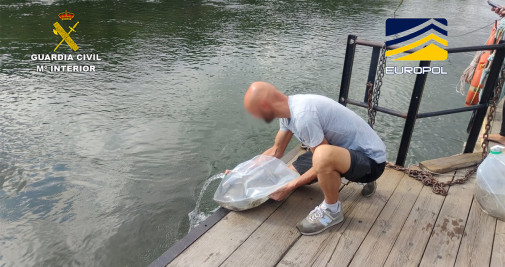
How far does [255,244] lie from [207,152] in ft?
10.0

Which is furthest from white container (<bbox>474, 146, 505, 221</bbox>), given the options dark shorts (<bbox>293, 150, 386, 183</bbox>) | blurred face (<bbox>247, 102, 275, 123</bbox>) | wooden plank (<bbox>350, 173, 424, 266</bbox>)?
blurred face (<bbox>247, 102, 275, 123</bbox>)

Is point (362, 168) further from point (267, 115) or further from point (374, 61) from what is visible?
point (374, 61)

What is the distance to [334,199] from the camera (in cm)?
267

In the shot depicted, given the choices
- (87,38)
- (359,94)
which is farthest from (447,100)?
(87,38)

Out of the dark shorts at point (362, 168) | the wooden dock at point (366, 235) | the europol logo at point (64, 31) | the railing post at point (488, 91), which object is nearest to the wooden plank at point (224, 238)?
the wooden dock at point (366, 235)

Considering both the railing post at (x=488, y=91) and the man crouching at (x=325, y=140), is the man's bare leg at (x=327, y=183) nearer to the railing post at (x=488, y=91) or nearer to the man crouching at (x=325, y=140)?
the man crouching at (x=325, y=140)

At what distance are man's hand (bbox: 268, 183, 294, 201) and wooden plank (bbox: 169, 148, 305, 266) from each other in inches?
4.2

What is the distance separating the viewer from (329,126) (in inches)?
102

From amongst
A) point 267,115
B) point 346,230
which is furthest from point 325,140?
point 346,230

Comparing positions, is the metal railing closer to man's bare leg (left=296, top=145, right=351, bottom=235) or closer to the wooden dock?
the wooden dock

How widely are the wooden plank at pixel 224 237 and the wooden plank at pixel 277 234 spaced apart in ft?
0.16

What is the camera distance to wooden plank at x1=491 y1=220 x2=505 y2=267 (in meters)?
2.41

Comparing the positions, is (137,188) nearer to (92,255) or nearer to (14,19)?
(92,255)

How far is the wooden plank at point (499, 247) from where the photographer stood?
2.41 metres
